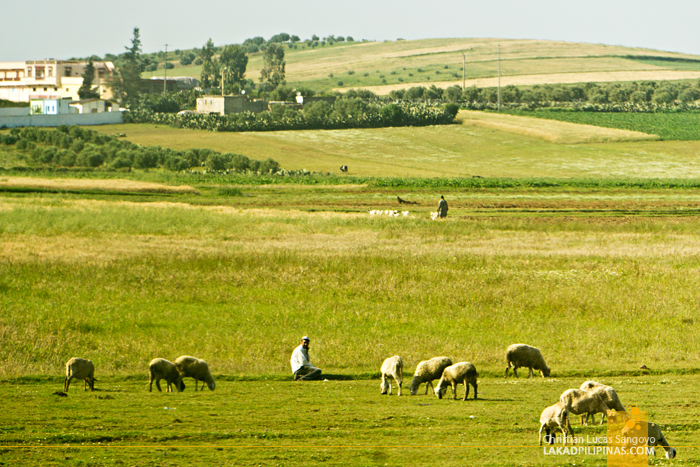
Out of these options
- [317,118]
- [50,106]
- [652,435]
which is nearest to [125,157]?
[317,118]

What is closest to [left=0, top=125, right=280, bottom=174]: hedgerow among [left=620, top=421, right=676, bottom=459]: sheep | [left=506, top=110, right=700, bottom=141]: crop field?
[left=506, top=110, right=700, bottom=141]: crop field

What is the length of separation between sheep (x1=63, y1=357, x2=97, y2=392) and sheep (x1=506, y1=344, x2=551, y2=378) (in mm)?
10269

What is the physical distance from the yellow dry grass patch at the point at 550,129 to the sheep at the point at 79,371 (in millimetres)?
137499

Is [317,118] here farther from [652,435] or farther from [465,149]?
[652,435]

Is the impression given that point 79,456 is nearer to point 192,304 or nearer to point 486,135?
point 192,304

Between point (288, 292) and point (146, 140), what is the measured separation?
107747 mm

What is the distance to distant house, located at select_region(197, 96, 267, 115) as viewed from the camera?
170 meters

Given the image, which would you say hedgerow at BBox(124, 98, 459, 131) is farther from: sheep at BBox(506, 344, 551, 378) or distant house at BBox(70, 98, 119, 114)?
sheep at BBox(506, 344, 551, 378)

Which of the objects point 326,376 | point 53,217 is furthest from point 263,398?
point 53,217

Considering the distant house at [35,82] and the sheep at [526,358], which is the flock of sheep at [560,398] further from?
the distant house at [35,82]

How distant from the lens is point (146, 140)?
133625mm

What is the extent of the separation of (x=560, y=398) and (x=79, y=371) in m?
10.7

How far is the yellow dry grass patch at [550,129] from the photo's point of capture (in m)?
148

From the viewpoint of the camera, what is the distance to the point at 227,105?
170375 mm
